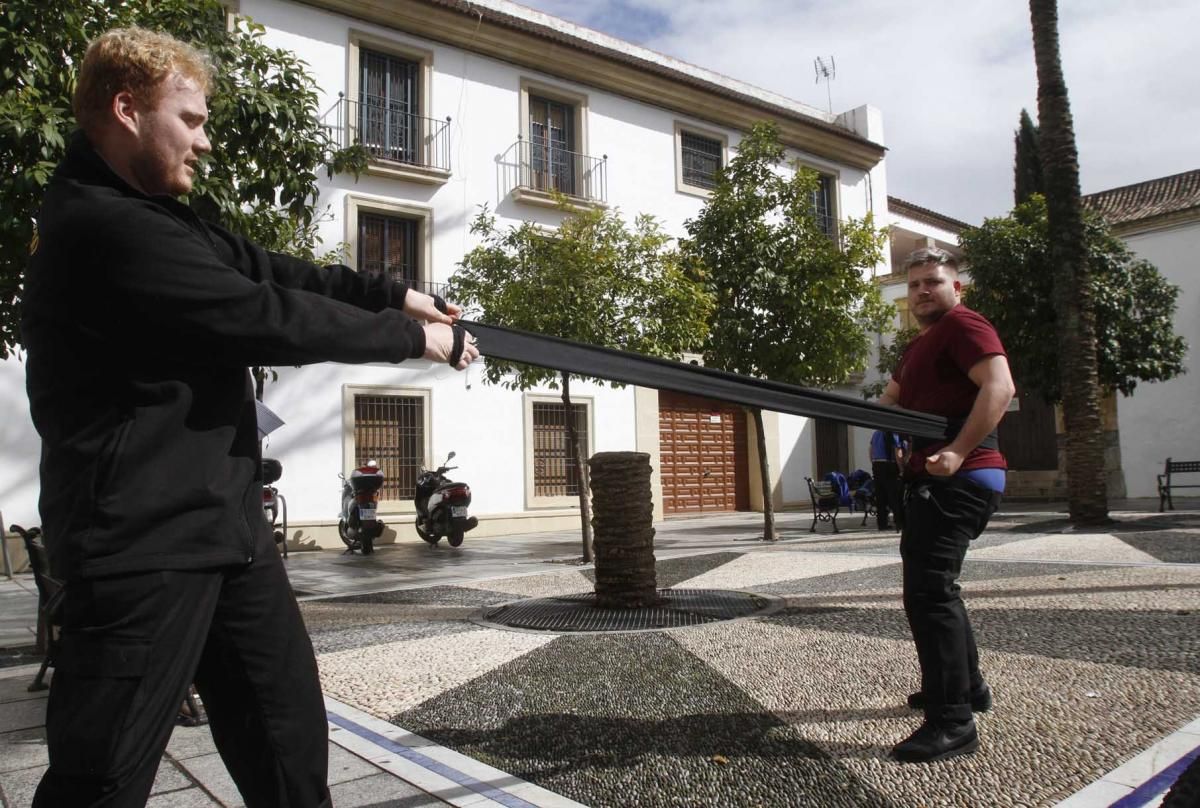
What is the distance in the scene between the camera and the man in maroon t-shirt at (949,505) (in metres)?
2.89

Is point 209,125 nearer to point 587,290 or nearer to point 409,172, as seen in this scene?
point 587,290

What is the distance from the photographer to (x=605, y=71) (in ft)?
61.8

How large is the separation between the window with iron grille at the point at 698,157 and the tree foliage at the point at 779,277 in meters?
7.49

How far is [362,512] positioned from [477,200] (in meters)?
6.78

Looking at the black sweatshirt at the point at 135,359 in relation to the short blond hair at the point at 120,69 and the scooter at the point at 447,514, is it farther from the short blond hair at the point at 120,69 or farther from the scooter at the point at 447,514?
the scooter at the point at 447,514

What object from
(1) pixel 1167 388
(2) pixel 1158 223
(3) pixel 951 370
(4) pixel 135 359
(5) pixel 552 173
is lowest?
(4) pixel 135 359

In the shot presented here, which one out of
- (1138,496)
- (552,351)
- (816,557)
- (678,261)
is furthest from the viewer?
(1138,496)

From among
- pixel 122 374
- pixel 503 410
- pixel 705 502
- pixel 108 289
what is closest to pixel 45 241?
pixel 108 289

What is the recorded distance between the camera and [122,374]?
149 cm

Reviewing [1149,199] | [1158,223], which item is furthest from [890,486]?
[1149,199]

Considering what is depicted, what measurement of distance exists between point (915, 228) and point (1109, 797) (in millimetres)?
28434

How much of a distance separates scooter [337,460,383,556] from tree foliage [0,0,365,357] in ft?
20.7

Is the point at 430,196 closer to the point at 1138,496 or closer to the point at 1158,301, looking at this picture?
the point at 1158,301

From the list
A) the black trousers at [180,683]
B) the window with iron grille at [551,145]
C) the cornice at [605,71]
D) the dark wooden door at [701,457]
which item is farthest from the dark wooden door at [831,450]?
the black trousers at [180,683]
